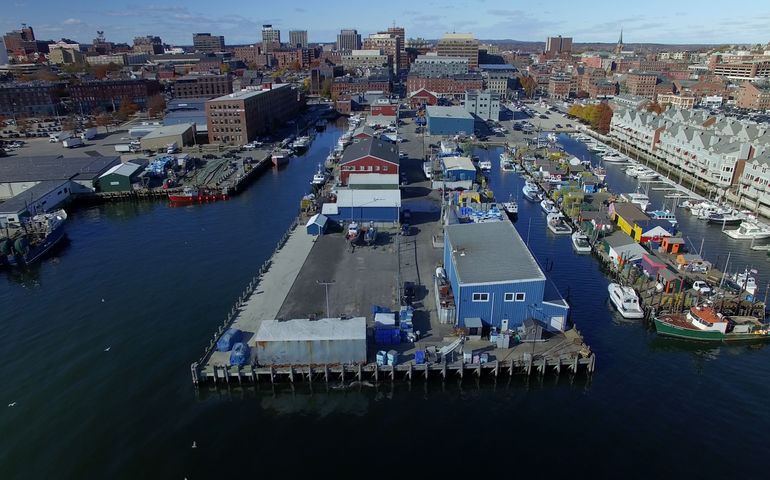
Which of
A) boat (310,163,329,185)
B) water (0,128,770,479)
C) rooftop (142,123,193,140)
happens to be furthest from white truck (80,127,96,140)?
water (0,128,770,479)

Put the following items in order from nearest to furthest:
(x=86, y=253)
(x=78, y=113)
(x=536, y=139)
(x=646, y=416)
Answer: (x=646, y=416) → (x=86, y=253) → (x=536, y=139) → (x=78, y=113)

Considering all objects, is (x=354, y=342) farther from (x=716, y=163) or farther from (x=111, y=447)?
(x=716, y=163)

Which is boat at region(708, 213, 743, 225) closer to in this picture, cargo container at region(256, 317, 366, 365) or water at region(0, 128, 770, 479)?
water at region(0, 128, 770, 479)

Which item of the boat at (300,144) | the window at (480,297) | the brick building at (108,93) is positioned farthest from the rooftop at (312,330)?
the brick building at (108,93)

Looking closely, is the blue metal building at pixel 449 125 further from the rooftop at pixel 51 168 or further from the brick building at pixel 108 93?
the brick building at pixel 108 93

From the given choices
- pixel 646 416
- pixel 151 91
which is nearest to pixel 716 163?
pixel 646 416

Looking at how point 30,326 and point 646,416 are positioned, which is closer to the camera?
point 646,416
